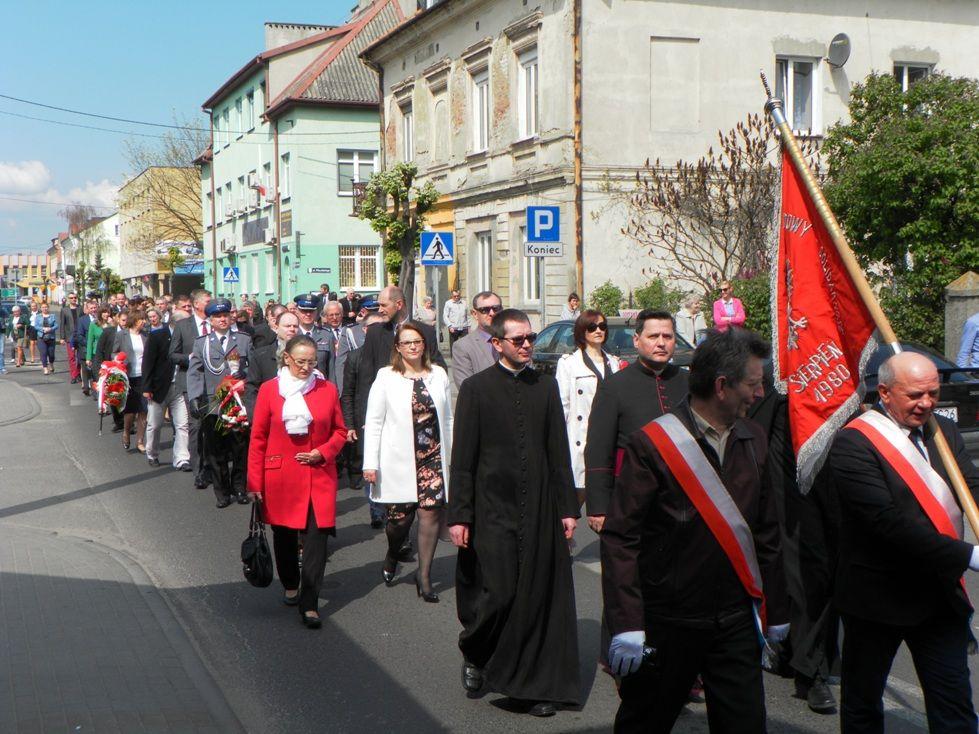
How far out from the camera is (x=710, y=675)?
151 inches

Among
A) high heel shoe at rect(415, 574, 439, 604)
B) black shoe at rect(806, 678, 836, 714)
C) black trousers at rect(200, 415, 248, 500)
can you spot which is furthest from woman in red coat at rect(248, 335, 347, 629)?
black trousers at rect(200, 415, 248, 500)

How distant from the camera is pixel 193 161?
2621 inches

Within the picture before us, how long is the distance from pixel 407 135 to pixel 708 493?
33.5 m

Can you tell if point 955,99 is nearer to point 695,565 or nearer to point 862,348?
point 862,348

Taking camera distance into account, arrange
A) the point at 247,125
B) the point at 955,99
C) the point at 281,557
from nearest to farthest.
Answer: the point at 281,557 < the point at 955,99 < the point at 247,125

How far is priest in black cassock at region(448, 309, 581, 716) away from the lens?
218 inches

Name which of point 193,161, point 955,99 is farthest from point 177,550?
point 193,161

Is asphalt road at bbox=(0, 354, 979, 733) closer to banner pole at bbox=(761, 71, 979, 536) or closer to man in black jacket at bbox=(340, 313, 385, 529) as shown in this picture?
man in black jacket at bbox=(340, 313, 385, 529)

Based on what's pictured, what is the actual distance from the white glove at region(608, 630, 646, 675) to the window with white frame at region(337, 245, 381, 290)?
44.3 meters

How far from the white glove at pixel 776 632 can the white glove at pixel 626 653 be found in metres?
0.50

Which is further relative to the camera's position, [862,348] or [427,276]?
[427,276]

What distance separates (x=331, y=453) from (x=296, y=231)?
40.8 meters

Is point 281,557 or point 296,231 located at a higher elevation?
point 296,231

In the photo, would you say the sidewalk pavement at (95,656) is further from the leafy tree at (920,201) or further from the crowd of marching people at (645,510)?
the leafy tree at (920,201)
